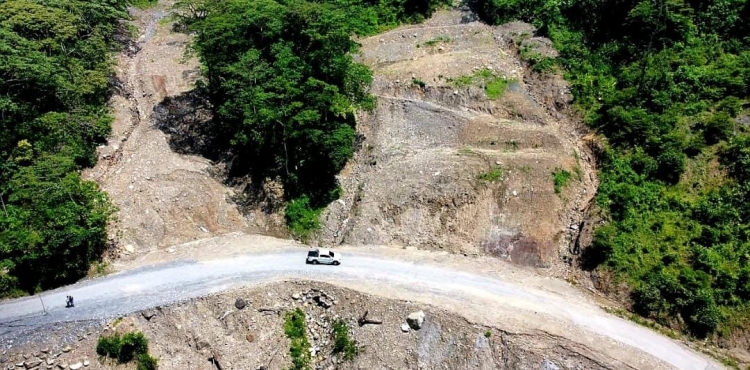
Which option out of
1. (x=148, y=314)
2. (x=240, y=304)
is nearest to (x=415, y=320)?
(x=240, y=304)

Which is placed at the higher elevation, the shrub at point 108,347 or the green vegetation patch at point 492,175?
the green vegetation patch at point 492,175

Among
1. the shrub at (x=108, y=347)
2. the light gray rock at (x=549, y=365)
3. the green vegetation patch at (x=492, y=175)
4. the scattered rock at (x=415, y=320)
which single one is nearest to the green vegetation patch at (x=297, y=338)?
the scattered rock at (x=415, y=320)

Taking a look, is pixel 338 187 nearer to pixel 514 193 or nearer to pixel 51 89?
pixel 514 193

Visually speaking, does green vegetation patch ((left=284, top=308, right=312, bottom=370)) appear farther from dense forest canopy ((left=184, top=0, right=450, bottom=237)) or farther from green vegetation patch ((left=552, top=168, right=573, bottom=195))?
green vegetation patch ((left=552, top=168, right=573, bottom=195))

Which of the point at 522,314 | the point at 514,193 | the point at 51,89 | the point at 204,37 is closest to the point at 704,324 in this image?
the point at 522,314

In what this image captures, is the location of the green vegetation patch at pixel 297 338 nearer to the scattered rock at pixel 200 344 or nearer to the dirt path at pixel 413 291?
the dirt path at pixel 413 291

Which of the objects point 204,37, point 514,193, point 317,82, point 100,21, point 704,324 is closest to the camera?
point 704,324
